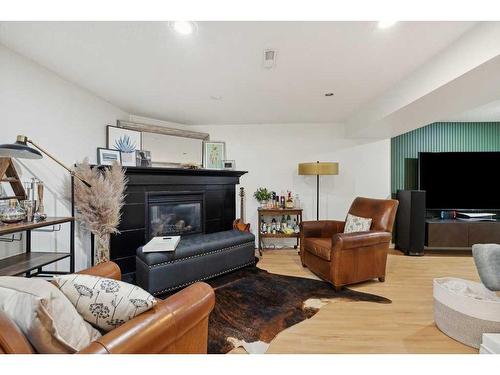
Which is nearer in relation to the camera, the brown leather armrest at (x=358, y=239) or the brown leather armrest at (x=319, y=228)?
the brown leather armrest at (x=358, y=239)

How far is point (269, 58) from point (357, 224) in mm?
2187

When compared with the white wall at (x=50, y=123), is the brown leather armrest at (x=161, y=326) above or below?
below

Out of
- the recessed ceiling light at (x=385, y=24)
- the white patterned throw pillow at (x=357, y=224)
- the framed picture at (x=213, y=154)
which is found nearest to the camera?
the recessed ceiling light at (x=385, y=24)

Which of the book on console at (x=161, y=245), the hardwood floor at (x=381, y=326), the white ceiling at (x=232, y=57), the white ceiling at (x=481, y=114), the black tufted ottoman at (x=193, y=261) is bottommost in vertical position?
the hardwood floor at (x=381, y=326)

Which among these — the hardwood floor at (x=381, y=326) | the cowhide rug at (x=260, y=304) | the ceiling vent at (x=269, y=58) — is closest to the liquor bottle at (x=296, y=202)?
the hardwood floor at (x=381, y=326)

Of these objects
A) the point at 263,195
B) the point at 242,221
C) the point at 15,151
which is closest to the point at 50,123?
the point at 15,151

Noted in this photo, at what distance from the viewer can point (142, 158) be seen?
325 cm

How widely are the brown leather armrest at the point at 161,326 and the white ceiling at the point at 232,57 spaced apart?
1701 millimetres

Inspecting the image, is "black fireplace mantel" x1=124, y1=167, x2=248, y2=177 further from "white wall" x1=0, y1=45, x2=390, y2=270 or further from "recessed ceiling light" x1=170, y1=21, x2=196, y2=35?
"recessed ceiling light" x1=170, y1=21, x2=196, y2=35

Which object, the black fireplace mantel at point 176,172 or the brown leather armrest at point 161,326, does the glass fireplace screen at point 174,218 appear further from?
the brown leather armrest at point 161,326

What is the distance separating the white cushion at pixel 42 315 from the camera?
764 mm

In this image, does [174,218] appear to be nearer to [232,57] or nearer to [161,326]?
[232,57]

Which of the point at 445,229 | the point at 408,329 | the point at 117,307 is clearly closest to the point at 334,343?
the point at 408,329

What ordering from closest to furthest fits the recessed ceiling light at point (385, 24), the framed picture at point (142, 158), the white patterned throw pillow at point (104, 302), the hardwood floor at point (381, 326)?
the white patterned throw pillow at point (104, 302)
the recessed ceiling light at point (385, 24)
the hardwood floor at point (381, 326)
the framed picture at point (142, 158)
